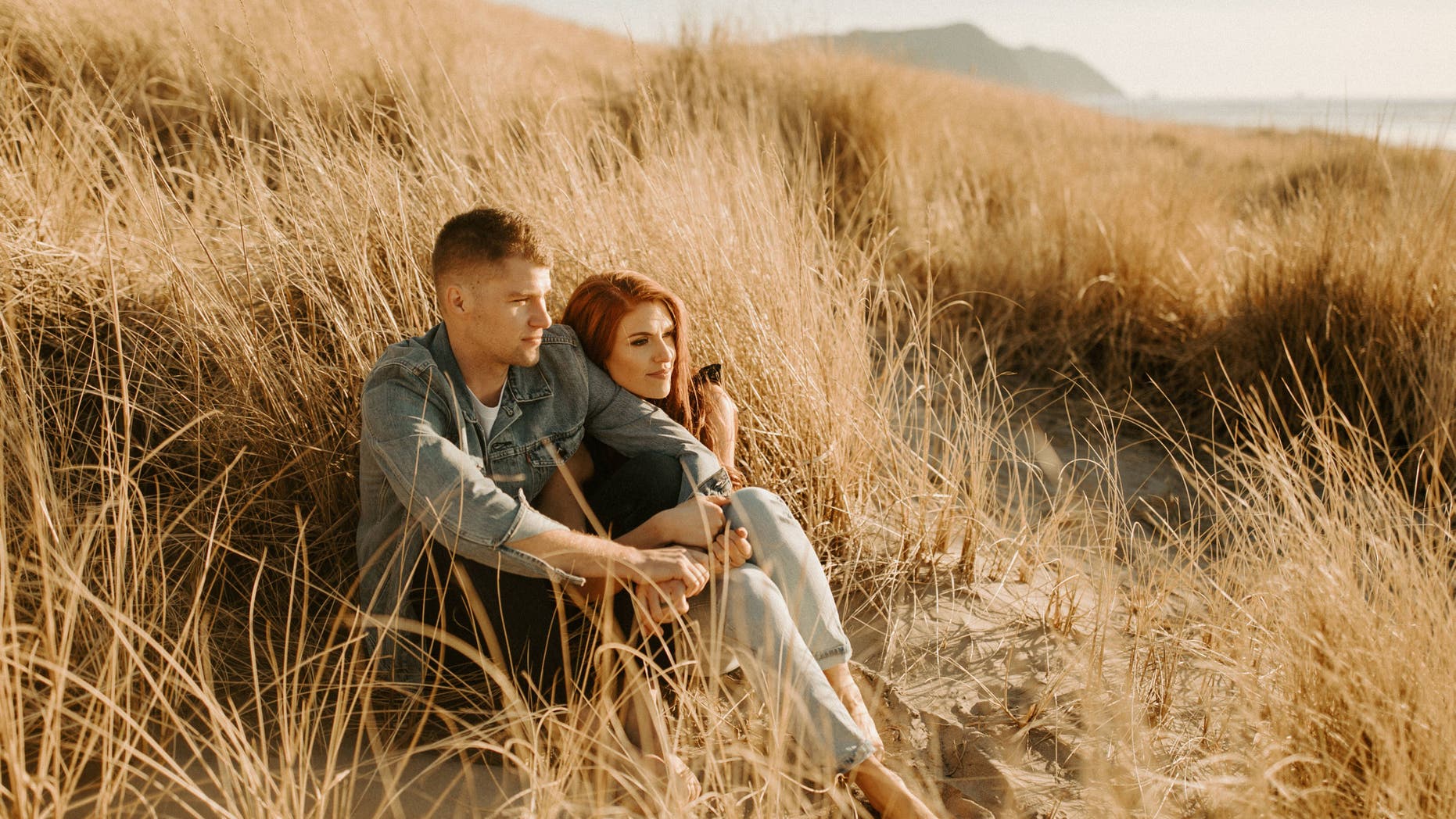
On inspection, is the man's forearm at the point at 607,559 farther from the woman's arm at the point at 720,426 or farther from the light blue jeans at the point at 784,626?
the woman's arm at the point at 720,426

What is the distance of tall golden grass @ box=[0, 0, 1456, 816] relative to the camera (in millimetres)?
1821

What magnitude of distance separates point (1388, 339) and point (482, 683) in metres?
3.86

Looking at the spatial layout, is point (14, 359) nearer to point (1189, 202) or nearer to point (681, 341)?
point (681, 341)

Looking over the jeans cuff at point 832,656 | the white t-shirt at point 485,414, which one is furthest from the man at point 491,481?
the jeans cuff at point 832,656

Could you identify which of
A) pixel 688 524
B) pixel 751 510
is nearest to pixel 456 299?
pixel 688 524

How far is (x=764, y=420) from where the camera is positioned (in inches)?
118

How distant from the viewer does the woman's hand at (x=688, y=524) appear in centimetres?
220

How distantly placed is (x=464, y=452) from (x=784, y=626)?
0.80 m

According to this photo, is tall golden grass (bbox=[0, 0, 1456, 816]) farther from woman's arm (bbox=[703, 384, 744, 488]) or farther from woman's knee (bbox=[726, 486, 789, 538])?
woman's knee (bbox=[726, 486, 789, 538])

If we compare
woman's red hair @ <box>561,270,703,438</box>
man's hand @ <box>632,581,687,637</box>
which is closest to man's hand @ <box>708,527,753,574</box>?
man's hand @ <box>632,581,687,637</box>

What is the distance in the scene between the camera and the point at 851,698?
2.19m

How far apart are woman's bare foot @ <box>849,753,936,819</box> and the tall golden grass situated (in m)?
0.10

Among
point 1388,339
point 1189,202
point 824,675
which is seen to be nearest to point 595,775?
point 824,675

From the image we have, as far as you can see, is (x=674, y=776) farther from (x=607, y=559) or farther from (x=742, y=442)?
(x=742, y=442)
